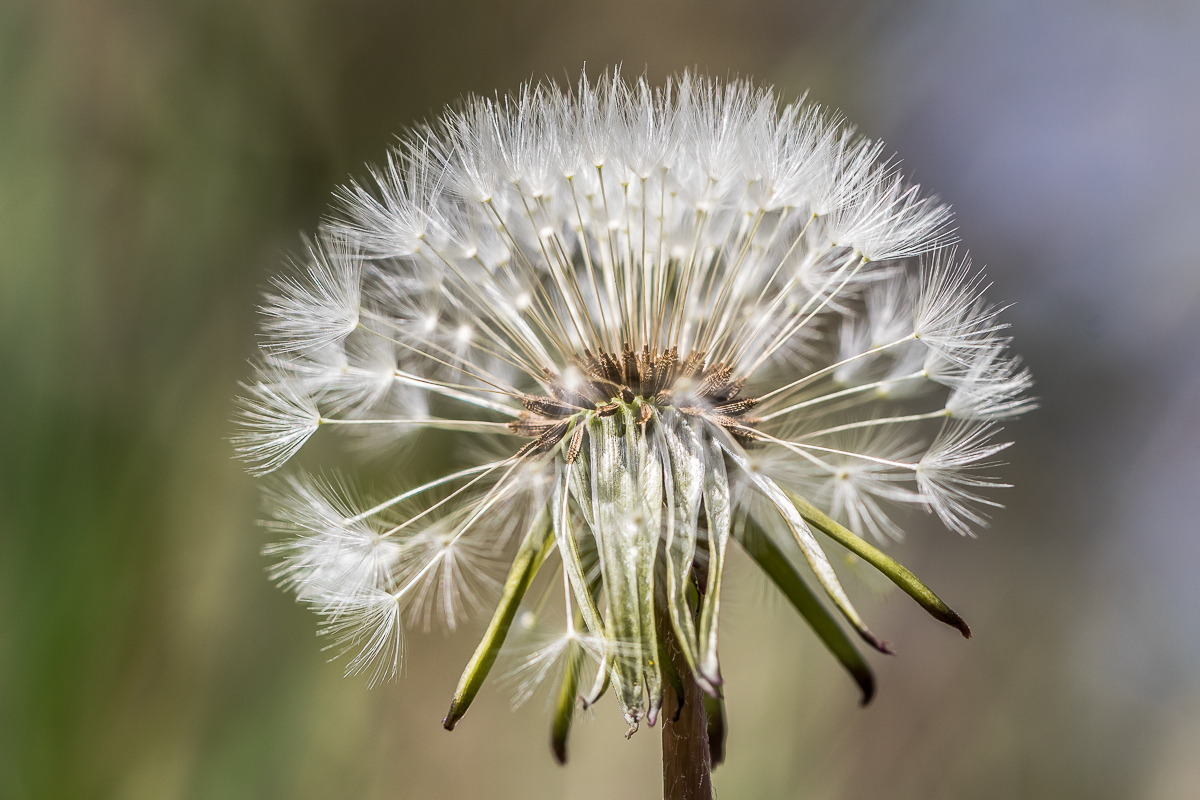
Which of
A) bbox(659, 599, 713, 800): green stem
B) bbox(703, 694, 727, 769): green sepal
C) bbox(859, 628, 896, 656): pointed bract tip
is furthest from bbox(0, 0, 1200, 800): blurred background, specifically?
bbox(859, 628, 896, 656): pointed bract tip

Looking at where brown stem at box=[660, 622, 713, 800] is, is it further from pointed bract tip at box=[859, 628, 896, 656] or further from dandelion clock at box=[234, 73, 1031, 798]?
pointed bract tip at box=[859, 628, 896, 656]

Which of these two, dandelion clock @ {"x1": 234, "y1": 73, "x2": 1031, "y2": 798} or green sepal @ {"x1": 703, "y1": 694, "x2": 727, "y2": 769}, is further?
green sepal @ {"x1": 703, "y1": 694, "x2": 727, "y2": 769}

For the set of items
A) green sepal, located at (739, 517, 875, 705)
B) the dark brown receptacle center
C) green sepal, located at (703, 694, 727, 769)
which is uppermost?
the dark brown receptacle center

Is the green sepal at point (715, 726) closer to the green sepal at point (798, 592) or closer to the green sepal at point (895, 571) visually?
the green sepal at point (798, 592)

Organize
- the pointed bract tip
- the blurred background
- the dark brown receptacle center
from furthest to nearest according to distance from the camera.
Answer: the blurred background < the dark brown receptacle center < the pointed bract tip

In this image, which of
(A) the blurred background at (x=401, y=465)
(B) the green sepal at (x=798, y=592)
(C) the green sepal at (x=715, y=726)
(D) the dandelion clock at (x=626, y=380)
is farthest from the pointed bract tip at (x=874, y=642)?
(A) the blurred background at (x=401, y=465)

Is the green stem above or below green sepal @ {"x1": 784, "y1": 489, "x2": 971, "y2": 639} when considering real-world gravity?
below

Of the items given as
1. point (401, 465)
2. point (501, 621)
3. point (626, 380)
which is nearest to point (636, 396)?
point (626, 380)
